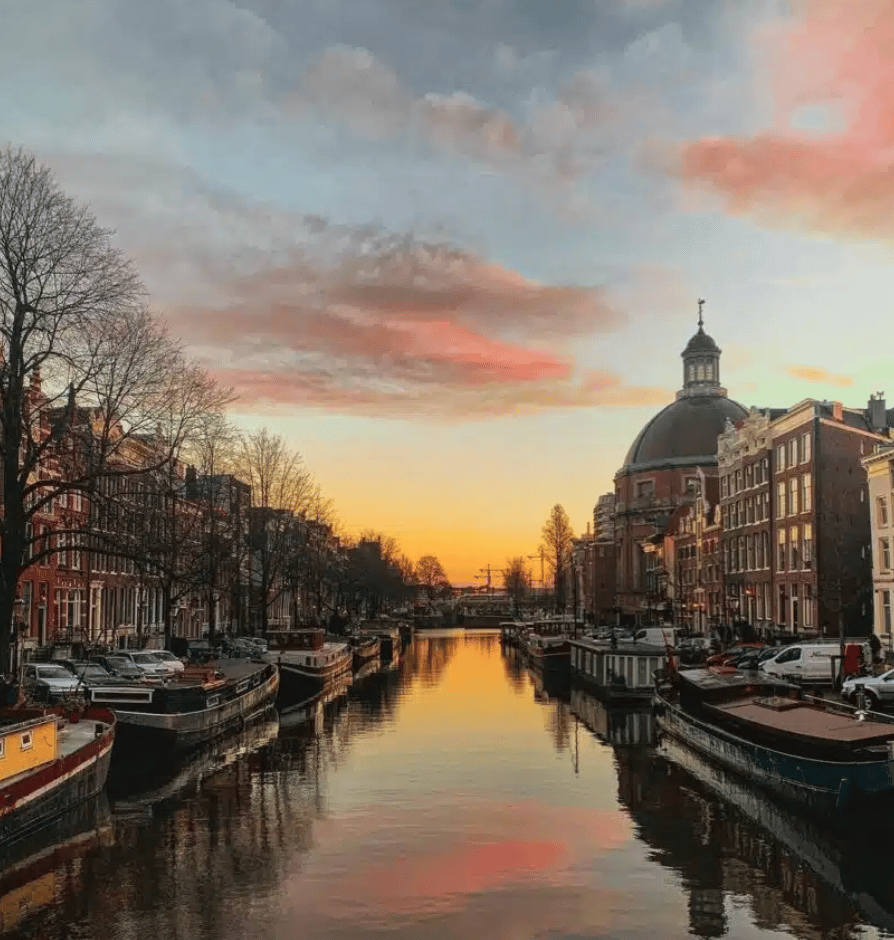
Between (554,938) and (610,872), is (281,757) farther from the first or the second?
(554,938)

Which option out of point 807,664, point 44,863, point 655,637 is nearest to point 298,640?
point 655,637

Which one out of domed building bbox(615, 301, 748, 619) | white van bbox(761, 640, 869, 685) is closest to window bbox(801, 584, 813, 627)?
white van bbox(761, 640, 869, 685)

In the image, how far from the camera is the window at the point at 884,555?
66.0 m

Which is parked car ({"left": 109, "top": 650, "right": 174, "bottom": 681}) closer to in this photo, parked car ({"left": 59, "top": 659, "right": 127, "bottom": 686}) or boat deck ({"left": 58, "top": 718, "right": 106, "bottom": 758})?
parked car ({"left": 59, "top": 659, "right": 127, "bottom": 686})

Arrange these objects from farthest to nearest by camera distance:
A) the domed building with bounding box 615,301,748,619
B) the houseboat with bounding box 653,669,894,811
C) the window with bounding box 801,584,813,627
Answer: the domed building with bounding box 615,301,748,619 → the window with bounding box 801,584,813,627 → the houseboat with bounding box 653,669,894,811

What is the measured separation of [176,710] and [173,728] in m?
1.32

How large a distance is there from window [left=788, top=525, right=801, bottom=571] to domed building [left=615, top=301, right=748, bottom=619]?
85.7 meters

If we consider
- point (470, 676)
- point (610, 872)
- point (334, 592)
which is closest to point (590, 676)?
point (470, 676)

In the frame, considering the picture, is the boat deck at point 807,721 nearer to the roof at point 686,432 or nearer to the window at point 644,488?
the roof at point 686,432

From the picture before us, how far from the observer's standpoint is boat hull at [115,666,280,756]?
38.1m

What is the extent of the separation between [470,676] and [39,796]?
62.0 m

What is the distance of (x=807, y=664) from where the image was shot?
5406 cm

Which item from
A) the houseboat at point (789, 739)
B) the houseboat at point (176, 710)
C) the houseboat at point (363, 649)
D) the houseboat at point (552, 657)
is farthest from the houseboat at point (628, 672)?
the houseboat at point (363, 649)

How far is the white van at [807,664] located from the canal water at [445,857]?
45.1 ft
